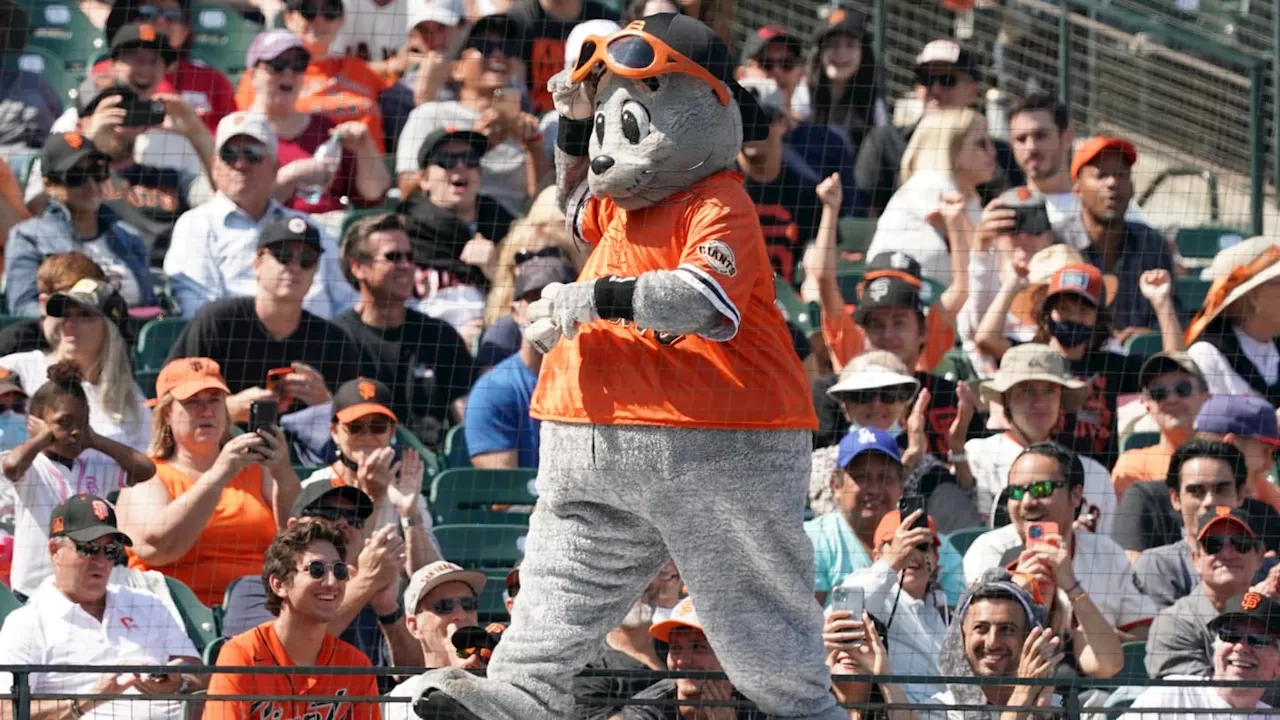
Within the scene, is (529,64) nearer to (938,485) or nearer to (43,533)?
(938,485)

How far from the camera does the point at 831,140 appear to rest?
8156mm

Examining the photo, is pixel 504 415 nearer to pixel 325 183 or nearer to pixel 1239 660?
pixel 325 183

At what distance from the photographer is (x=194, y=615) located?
544cm

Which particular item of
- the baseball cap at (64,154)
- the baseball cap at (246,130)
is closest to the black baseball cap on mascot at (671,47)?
the baseball cap at (64,154)

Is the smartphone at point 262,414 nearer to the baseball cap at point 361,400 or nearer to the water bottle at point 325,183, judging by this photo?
the baseball cap at point 361,400

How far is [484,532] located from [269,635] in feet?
3.67

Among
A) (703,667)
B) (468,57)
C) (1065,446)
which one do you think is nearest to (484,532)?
(703,667)

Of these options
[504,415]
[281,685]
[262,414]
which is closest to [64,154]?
[262,414]

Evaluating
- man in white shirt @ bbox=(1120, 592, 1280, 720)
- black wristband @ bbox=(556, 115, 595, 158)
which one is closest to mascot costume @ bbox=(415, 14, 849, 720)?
black wristband @ bbox=(556, 115, 595, 158)

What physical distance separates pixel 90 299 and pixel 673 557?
249 cm

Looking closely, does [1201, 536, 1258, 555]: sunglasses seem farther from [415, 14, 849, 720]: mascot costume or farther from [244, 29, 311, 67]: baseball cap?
[244, 29, 311, 67]: baseball cap

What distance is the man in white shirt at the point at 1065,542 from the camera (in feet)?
18.9

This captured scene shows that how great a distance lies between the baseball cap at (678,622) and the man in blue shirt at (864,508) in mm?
630

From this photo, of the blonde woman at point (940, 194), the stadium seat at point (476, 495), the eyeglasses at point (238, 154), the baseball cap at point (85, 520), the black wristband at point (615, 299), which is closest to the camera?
the black wristband at point (615, 299)
